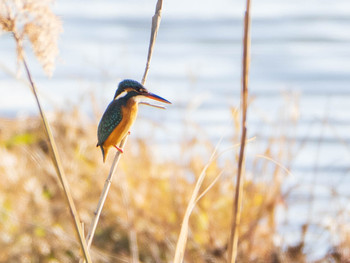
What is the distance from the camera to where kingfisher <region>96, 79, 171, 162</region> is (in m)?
0.56

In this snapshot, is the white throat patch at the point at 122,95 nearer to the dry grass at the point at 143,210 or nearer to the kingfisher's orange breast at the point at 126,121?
the kingfisher's orange breast at the point at 126,121

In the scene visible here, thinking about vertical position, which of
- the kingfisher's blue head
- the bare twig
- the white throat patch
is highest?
the kingfisher's blue head

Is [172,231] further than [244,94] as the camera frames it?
Yes

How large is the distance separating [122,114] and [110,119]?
0.01 metres

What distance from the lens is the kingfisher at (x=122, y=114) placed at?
56 cm

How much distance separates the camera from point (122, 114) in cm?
57

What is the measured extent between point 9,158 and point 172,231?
78cm

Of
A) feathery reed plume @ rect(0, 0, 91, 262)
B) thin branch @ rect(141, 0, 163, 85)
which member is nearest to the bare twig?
feathery reed plume @ rect(0, 0, 91, 262)

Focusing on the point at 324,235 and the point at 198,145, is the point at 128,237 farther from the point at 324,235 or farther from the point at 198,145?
the point at 324,235

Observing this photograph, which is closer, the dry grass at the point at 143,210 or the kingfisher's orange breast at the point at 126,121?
the kingfisher's orange breast at the point at 126,121

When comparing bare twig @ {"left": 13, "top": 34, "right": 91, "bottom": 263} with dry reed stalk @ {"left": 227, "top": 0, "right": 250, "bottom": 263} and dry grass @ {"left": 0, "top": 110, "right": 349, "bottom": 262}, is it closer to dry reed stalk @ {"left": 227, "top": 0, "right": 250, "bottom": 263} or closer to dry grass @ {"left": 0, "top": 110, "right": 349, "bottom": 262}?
dry reed stalk @ {"left": 227, "top": 0, "right": 250, "bottom": 263}

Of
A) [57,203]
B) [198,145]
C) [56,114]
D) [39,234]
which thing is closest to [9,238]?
[39,234]

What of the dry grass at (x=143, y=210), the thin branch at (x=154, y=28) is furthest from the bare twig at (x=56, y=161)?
the dry grass at (x=143, y=210)

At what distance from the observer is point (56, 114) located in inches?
111
